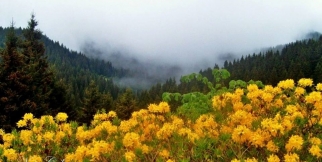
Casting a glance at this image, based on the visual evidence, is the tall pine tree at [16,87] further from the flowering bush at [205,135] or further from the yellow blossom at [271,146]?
the yellow blossom at [271,146]

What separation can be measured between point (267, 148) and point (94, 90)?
32.8 metres

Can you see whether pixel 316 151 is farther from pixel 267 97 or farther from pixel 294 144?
pixel 267 97

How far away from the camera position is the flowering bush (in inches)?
129

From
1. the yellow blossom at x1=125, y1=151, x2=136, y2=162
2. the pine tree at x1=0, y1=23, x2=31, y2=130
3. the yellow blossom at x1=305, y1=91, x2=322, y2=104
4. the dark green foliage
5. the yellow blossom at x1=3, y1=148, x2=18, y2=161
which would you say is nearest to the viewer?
the yellow blossom at x1=125, y1=151, x2=136, y2=162

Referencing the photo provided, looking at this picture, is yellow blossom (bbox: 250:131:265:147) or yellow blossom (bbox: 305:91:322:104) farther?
yellow blossom (bbox: 305:91:322:104)

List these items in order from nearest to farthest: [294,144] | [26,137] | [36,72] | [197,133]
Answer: [294,144] → [197,133] → [26,137] → [36,72]

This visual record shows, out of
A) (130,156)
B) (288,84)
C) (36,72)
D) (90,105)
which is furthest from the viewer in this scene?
(90,105)

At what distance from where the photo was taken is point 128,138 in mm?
3613

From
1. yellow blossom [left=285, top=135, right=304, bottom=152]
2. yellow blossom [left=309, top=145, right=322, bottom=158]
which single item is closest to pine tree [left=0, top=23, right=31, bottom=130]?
yellow blossom [left=285, top=135, right=304, bottom=152]

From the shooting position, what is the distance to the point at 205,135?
3.74m

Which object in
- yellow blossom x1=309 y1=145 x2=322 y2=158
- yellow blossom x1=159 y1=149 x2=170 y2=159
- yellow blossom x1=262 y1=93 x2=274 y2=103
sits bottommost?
yellow blossom x1=159 y1=149 x2=170 y2=159

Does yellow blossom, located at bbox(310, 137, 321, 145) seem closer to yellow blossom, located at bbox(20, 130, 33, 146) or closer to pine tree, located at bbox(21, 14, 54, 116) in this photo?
yellow blossom, located at bbox(20, 130, 33, 146)

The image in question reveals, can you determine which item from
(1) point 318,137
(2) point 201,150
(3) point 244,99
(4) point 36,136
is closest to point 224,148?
(2) point 201,150

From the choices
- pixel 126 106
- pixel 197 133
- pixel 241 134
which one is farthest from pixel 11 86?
pixel 126 106
